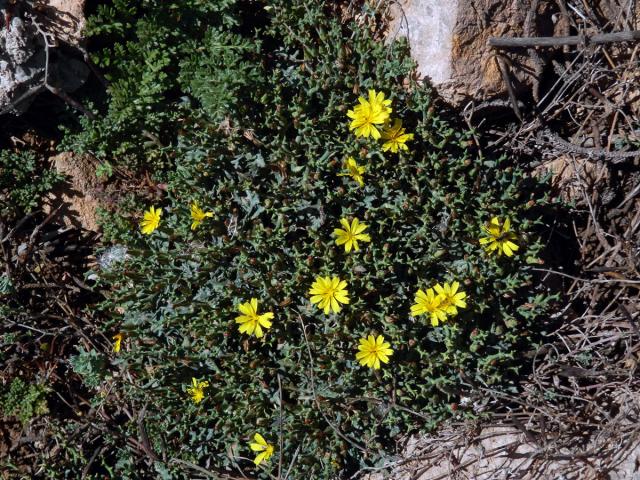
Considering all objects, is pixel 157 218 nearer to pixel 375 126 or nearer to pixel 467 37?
pixel 375 126

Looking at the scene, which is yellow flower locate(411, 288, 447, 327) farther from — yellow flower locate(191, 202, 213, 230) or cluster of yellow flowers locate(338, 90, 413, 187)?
yellow flower locate(191, 202, 213, 230)

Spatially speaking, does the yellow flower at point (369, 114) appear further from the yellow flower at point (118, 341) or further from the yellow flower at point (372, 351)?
the yellow flower at point (118, 341)

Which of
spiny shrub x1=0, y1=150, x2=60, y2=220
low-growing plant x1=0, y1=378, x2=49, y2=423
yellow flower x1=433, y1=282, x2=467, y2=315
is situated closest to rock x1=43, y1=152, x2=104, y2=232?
spiny shrub x1=0, y1=150, x2=60, y2=220

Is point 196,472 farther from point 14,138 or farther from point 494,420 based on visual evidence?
point 14,138

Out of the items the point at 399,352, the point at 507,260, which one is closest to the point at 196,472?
the point at 399,352

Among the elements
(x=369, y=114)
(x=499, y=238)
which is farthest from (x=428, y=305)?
(x=369, y=114)

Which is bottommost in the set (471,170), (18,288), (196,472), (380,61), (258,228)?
(196,472)
